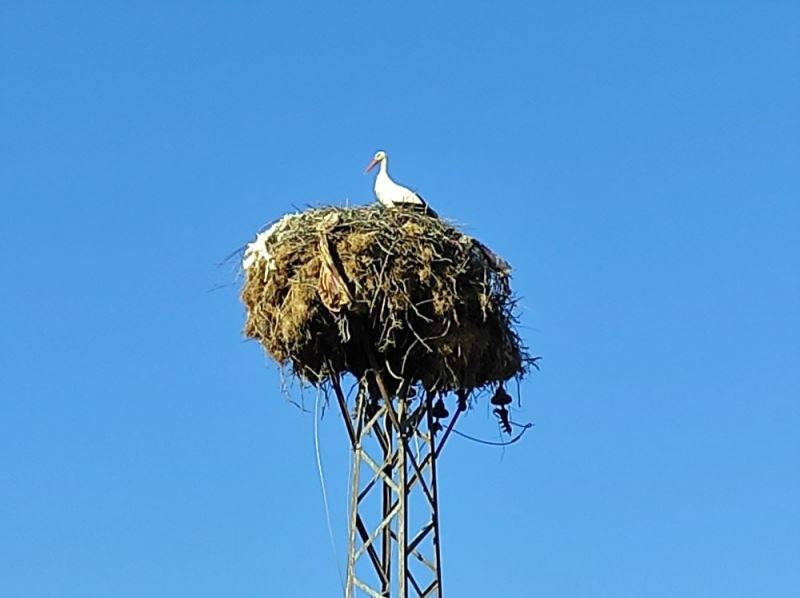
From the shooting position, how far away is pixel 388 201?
13391 millimetres

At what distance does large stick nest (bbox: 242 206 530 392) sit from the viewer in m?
12.0

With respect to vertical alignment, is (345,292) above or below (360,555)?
above

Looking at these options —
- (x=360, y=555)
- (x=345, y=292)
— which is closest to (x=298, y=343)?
(x=345, y=292)

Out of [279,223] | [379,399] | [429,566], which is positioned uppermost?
[279,223]

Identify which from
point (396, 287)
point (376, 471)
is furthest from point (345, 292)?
point (376, 471)

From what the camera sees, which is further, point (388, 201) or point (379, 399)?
point (388, 201)

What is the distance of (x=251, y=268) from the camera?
12.4 meters

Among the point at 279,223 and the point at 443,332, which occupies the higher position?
the point at 279,223

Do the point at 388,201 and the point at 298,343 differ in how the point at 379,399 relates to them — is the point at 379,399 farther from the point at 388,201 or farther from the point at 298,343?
the point at 388,201

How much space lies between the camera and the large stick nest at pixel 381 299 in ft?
39.3

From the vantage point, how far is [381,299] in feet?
39.4

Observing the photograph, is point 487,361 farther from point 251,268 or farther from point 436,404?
point 251,268

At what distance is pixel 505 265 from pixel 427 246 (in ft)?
2.17

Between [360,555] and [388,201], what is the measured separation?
259 cm
